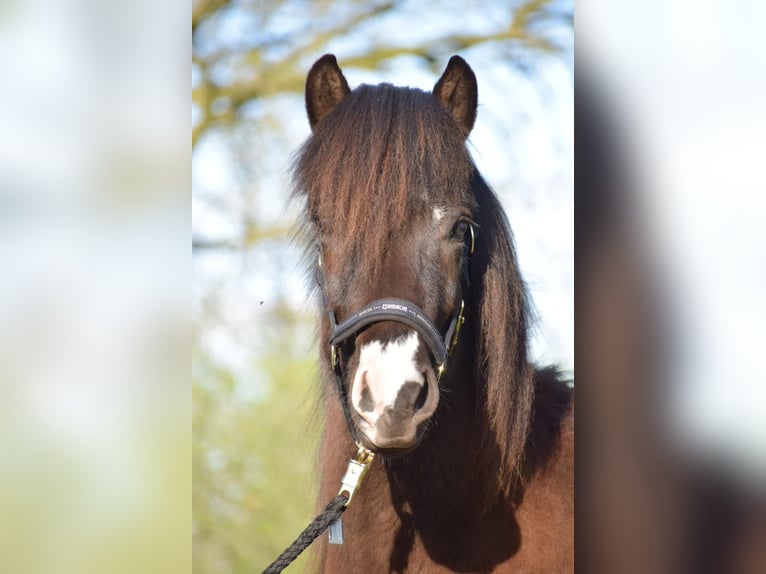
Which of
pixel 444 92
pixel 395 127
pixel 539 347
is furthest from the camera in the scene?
pixel 539 347

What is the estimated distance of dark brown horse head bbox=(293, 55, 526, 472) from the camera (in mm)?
1289

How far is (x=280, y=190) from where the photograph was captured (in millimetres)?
2863

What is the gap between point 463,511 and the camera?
5.14 ft

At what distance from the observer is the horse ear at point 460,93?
1616 millimetres

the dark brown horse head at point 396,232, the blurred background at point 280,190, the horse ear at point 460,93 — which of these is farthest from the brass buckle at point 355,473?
the horse ear at point 460,93

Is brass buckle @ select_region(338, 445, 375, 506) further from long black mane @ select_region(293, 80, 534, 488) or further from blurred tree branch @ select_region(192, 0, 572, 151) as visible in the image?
blurred tree branch @ select_region(192, 0, 572, 151)

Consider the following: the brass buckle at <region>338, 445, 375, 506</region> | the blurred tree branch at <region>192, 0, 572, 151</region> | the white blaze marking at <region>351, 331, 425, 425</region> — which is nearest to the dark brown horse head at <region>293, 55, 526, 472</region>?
the white blaze marking at <region>351, 331, 425, 425</region>

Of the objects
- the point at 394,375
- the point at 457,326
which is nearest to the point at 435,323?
the point at 457,326

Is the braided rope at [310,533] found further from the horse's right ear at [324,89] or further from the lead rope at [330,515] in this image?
the horse's right ear at [324,89]
